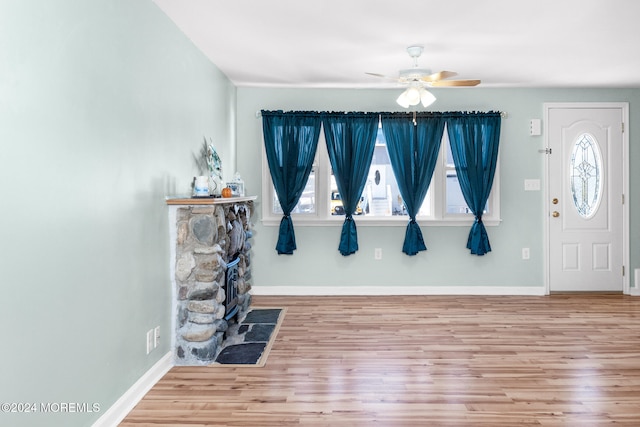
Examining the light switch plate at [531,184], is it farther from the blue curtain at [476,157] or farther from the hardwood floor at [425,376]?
the hardwood floor at [425,376]

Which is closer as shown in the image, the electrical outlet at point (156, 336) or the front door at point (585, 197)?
the electrical outlet at point (156, 336)

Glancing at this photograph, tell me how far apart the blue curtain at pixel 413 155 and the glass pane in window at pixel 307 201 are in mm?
959

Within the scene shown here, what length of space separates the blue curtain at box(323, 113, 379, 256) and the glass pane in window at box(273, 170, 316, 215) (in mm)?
321

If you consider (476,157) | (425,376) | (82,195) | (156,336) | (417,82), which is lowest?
(425,376)

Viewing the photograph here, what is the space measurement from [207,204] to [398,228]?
281 centimetres

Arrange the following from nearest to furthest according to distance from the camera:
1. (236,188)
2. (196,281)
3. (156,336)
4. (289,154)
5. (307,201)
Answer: (156,336) → (196,281) → (236,188) → (289,154) → (307,201)

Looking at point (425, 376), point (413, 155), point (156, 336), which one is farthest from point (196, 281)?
point (413, 155)

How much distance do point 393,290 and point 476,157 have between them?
71.4 inches

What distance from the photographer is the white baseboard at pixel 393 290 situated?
535 cm

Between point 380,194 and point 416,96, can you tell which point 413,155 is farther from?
point 416,96

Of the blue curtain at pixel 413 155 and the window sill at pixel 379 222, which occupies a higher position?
the blue curtain at pixel 413 155

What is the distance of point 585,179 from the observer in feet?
17.6

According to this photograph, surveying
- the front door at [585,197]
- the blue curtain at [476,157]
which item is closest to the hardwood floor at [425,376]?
the front door at [585,197]

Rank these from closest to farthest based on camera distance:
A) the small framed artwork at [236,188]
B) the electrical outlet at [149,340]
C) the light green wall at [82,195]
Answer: the light green wall at [82,195] < the electrical outlet at [149,340] < the small framed artwork at [236,188]
